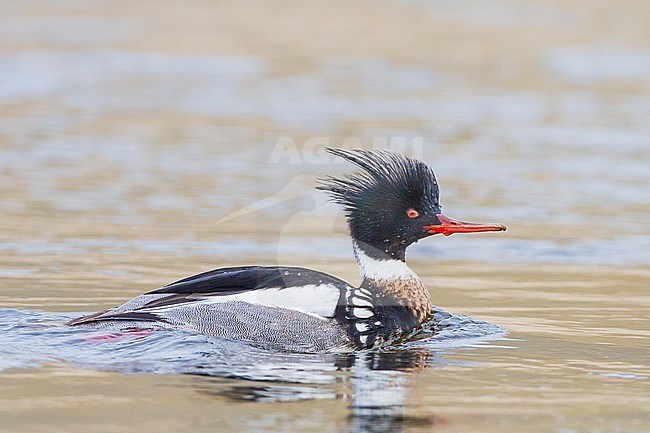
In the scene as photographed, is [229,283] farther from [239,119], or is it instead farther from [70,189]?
[239,119]

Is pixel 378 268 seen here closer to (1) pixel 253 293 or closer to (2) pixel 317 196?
(1) pixel 253 293

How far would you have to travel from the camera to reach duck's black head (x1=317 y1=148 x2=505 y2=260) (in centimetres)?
823

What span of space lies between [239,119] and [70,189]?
407cm

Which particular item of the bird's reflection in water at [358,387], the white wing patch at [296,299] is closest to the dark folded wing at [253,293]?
the white wing patch at [296,299]

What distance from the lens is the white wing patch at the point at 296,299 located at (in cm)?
777

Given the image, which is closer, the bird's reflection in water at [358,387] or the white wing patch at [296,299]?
the bird's reflection in water at [358,387]

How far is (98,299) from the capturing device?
8852mm

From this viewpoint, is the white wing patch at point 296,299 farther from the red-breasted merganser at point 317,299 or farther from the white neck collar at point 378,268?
the white neck collar at point 378,268

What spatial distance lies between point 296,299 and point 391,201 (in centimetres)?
100

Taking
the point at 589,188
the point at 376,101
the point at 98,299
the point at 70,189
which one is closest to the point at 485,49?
the point at 376,101

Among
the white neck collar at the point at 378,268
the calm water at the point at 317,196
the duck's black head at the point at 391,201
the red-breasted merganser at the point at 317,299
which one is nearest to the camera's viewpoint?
the calm water at the point at 317,196

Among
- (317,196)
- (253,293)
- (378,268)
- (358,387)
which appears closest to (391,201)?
(378,268)

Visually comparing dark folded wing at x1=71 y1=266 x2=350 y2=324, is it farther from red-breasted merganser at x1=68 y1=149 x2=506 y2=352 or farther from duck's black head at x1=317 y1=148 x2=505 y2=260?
duck's black head at x1=317 y1=148 x2=505 y2=260

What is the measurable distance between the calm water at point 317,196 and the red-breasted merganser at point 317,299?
18cm
